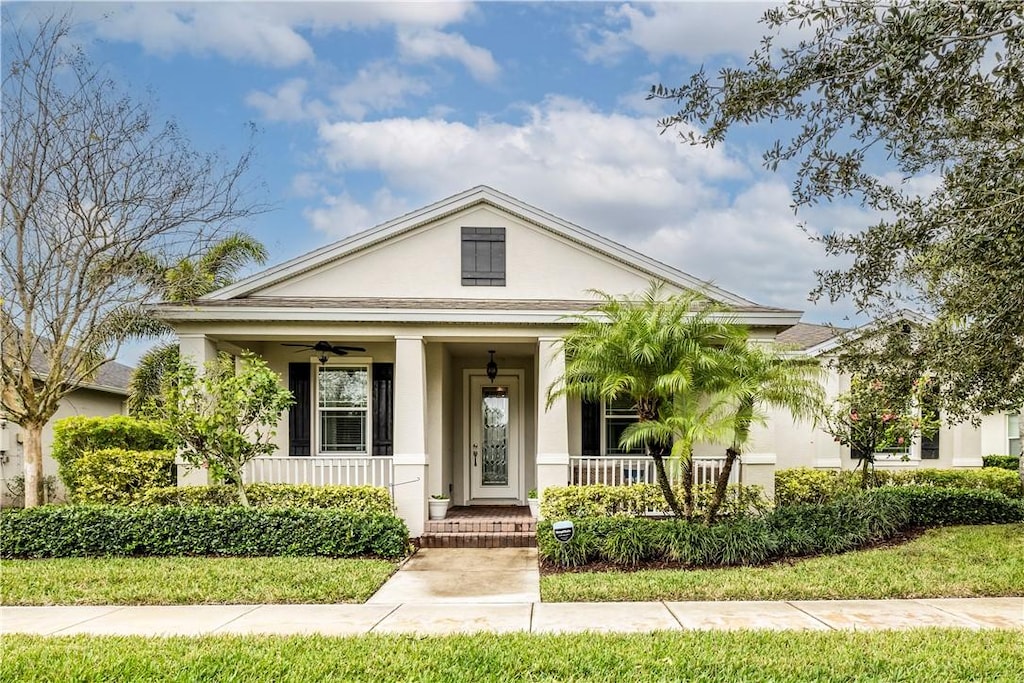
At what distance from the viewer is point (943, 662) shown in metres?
5.46

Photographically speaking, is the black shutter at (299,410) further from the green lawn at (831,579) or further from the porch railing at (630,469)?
the green lawn at (831,579)

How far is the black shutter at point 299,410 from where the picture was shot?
13.2 meters

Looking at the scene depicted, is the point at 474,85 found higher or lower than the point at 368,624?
higher

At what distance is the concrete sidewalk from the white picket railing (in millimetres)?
4471

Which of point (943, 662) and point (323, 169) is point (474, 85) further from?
point (943, 662)

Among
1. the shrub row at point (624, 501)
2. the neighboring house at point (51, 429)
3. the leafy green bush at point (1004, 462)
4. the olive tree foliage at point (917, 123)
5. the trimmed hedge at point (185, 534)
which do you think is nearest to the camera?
the olive tree foliage at point (917, 123)

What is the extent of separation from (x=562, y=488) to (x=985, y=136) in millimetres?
6847

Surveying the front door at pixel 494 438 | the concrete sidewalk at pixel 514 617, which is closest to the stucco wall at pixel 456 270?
the front door at pixel 494 438

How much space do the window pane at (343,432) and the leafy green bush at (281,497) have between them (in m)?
2.21

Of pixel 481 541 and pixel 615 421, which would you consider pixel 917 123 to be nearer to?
pixel 481 541

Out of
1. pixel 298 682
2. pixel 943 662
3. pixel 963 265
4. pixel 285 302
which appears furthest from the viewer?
pixel 285 302

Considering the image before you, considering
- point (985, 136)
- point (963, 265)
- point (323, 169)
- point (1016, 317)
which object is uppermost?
point (323, 169)

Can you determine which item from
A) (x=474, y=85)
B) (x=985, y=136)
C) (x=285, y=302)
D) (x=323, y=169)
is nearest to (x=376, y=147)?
(x=323, y=169)

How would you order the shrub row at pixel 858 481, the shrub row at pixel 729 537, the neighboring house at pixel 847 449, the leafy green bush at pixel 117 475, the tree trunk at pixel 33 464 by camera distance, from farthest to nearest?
1. the neighboring house at pixel 847 449
2. the shrub row at pixel 858 481
3. the tree trunk at pixel 33 464
4. the leafy green bush at pixel 117 475
5. the shrub row at pixel 729 537
